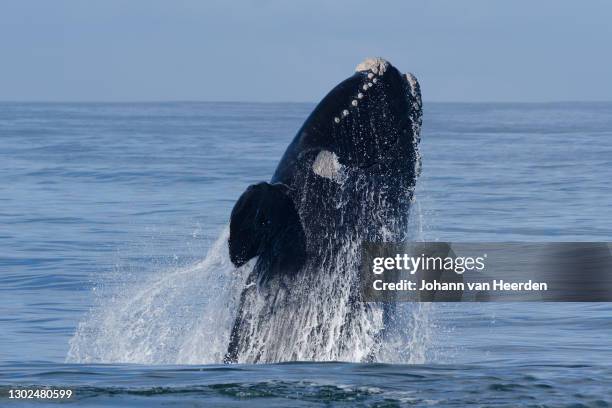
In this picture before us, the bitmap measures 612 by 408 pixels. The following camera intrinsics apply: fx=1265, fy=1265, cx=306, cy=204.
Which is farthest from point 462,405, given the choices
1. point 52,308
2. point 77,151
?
point 77,151

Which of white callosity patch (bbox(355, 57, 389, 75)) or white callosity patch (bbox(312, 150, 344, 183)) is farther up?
white callosity patch (bbox(355, 57, 389, 75))

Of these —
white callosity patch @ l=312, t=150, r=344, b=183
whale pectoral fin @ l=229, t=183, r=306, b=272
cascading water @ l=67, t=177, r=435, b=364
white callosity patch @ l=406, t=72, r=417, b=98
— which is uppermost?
white callosity patch @ l=406, t=72, r=417, b=98

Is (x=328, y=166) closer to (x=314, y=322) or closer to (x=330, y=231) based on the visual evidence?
(x=330, y=231)

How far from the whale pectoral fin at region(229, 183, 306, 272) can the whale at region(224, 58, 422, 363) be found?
0.05 ft

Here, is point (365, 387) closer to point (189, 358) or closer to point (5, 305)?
point (189, 358)

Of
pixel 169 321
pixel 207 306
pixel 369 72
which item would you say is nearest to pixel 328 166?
pixel 369 72

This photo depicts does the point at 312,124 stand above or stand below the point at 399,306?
above

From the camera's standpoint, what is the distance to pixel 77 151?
187ft

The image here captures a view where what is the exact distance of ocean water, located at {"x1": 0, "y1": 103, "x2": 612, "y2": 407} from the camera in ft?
36.2

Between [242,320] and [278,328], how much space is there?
0.37 meters

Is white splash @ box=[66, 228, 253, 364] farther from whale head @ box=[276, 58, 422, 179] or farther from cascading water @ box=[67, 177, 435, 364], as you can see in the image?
whale head @ box=[276, 58, 422, 179]

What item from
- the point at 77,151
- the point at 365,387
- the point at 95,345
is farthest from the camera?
the point at 77,151

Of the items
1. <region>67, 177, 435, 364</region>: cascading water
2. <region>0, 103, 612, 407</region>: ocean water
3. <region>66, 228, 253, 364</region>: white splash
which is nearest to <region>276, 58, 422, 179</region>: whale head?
<region>67, 177, 435, 364</region>: cascading water

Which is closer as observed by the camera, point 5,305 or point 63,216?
point 5,305
